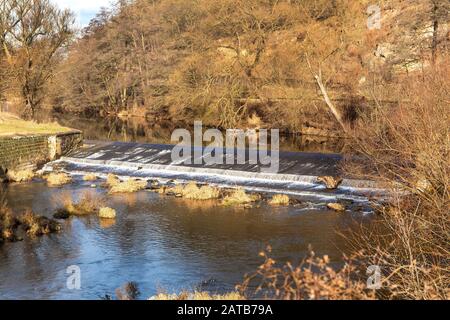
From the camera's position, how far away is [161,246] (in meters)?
13.2

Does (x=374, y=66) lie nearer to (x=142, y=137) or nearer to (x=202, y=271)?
(x=142, y=137)

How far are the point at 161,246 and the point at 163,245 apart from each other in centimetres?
9

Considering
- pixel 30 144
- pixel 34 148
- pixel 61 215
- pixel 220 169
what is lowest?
pixel 61 215

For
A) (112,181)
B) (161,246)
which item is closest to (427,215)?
(161,246)

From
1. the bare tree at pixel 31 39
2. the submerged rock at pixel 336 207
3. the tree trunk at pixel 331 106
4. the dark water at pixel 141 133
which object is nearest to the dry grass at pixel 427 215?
the submerged rock at pixel 336 207

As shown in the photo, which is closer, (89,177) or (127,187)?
(127,187)

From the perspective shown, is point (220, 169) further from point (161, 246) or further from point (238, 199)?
point (161, 246)

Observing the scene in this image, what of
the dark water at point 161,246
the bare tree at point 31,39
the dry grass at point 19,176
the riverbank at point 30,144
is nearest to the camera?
the dark water at point 161,246

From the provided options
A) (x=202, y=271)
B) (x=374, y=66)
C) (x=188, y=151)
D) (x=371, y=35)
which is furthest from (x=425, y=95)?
(x=371, y=35)

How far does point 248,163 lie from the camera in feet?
74.8

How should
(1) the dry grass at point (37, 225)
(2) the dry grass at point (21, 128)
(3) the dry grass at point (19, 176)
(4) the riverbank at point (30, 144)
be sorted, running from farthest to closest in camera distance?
1. (2) the dry grass at point (21, 128)
2. (4) the riverbank at point (30, 144)
3. (3) the dry grass at point (19, 176)
4. (1) the dry grass at point (37, 225)

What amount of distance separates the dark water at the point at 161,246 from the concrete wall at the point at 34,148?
17.1 ft

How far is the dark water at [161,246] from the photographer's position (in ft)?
35.2

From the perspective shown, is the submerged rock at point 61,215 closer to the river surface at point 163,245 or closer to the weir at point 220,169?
the river surface at point 163,245
